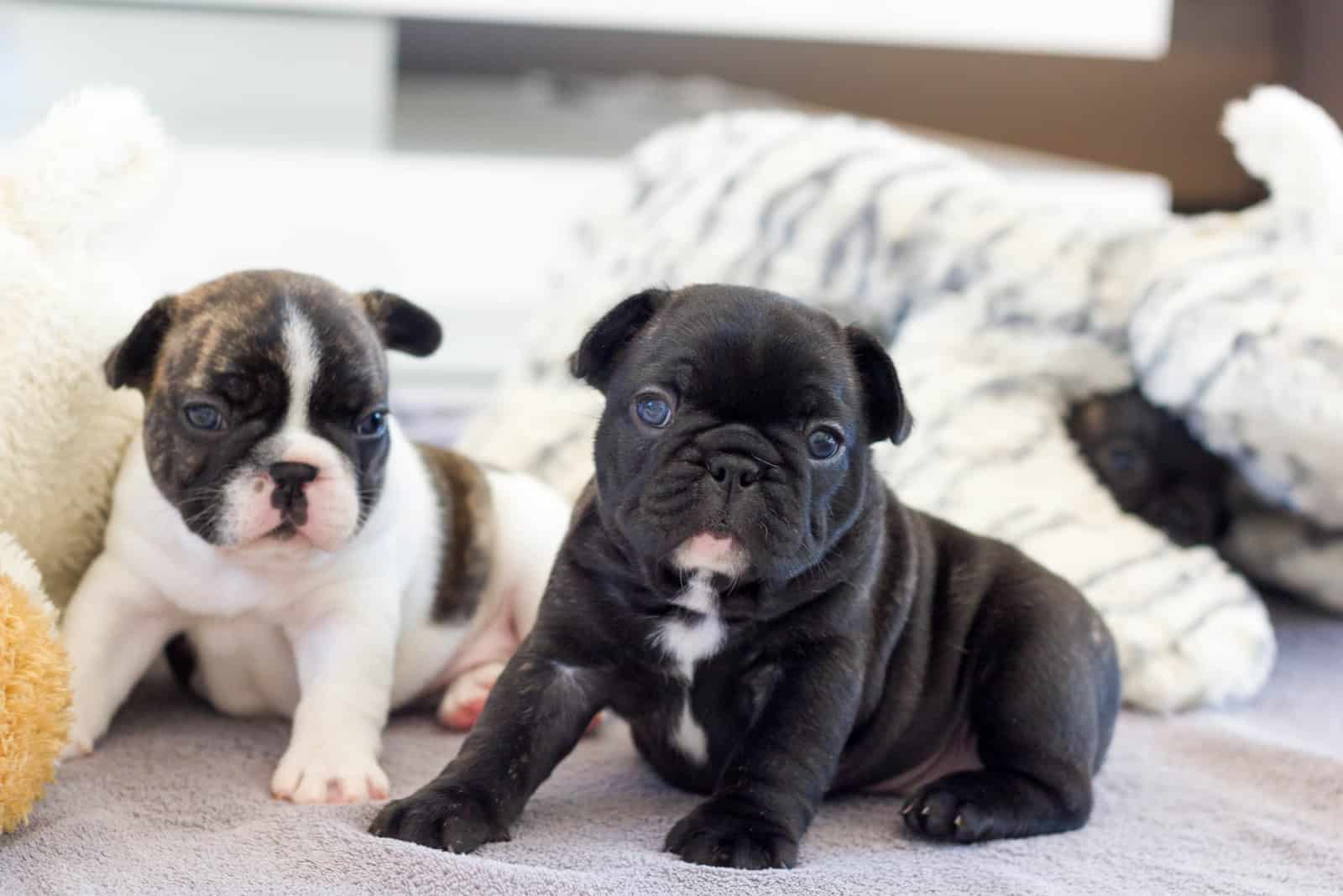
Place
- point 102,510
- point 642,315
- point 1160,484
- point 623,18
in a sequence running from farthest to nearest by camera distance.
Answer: point 623,18 < point 1160,484 < point 102,510 < point 642,315

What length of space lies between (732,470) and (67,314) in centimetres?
90

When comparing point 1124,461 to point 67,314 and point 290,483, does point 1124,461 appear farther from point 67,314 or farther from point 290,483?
point 67,314

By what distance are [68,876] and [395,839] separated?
288 millimetres

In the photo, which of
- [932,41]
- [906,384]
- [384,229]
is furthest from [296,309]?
[932,41]

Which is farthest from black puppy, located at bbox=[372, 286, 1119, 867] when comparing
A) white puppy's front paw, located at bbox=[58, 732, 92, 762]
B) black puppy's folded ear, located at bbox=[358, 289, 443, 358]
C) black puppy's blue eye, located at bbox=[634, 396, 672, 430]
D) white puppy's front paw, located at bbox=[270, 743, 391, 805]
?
white puppy's front paw, located at bbox=[58, 732, 92, 762]

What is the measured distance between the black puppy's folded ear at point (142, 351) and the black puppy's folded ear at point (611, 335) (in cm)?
51

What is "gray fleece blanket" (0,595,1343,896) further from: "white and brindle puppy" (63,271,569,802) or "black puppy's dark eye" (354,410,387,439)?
"black puppy's dark eye" (354,410,387,439)

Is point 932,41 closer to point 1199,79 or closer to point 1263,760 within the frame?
point 1199,79

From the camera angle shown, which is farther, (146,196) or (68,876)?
(146,196)

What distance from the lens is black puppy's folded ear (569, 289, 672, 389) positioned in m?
1.65

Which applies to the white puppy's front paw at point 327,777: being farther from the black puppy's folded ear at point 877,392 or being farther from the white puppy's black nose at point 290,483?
the black puppy's folded ear at point 877,392

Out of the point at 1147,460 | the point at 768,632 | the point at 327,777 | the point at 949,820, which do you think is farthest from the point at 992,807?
the point at 1147,460

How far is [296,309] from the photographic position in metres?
1.79

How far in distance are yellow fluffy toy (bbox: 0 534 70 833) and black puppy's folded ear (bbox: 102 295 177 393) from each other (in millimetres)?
266
